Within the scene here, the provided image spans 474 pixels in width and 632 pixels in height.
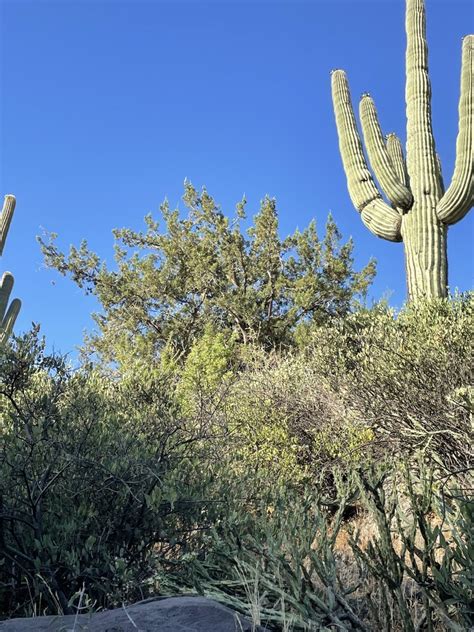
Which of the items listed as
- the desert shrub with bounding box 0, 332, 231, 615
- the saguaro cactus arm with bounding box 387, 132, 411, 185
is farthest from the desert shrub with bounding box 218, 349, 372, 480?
the saguaro cactus arm with bounding box 387, 132, 411, 185

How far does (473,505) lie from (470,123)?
1097 centimetres

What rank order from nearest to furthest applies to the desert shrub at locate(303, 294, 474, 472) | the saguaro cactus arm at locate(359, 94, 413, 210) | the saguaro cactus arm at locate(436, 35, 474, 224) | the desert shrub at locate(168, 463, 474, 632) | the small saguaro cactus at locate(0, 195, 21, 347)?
1. the desert shrub at locate(168, 463, 474, 632)
2. the desert shrub at locate(303, 294, 474, 472)
3. the saguaro cactus arm at locate(436, 35, 474, 224)
4. the saguaro cactus arm at locate(359, 94, 413, 210)
5. the small saguaro cactus at locate(0, 195, 21, 347)

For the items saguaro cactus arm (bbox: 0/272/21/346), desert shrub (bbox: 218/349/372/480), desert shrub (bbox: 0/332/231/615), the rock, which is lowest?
the rock

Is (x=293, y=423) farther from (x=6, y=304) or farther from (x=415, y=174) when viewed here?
(x=6, y=304)

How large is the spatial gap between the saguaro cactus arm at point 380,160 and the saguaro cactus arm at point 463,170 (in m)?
0.73

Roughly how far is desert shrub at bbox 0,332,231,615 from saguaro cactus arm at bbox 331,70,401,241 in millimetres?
8699

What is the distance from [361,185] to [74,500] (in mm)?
9959

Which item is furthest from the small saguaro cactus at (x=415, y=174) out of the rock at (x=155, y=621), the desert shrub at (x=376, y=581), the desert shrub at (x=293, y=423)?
the rock at (x=155, y=621)

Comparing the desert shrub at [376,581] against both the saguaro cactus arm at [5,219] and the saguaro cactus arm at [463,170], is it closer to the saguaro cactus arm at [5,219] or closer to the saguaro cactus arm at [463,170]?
the saguaro cactus arm at [463,170]

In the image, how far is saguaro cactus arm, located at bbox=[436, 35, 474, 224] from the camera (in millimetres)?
11844

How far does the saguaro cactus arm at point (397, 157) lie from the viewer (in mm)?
13075

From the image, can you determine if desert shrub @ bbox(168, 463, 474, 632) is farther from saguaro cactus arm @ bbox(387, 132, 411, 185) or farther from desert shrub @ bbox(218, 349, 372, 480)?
saguaro cactus arm @ bbox(387, 132, 411, 185)

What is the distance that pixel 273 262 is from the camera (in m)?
20.9

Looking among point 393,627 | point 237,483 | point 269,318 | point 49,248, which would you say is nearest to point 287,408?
point 237,483
